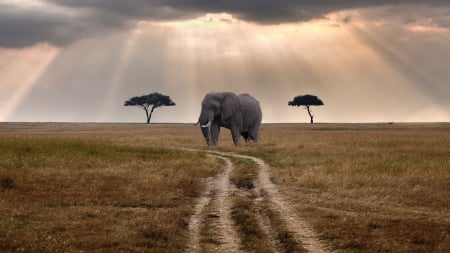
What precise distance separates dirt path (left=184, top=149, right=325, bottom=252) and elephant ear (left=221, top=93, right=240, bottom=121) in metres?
22.3

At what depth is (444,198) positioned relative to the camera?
24000 mm

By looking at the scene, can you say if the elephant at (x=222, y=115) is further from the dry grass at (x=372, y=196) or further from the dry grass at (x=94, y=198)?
the dry grass at (x=94, y=198)

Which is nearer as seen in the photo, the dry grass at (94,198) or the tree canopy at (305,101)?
the dry grass at (94,198)

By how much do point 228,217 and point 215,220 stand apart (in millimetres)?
692

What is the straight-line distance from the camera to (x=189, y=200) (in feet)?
78.8

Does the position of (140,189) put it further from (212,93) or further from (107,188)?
(212,93)

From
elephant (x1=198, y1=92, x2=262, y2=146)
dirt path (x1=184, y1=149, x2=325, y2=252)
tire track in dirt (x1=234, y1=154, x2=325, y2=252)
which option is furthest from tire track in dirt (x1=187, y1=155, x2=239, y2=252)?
elephant (x1=198, y1=92, x2=262, y2=146)

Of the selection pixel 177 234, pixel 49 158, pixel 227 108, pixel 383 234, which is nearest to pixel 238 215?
pixel 177 234

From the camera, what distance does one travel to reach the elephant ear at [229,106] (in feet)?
176

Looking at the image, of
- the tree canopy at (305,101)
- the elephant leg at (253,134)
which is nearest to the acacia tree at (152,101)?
the tree canopy at (305,101)

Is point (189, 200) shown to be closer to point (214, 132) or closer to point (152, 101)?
point (214, 132)

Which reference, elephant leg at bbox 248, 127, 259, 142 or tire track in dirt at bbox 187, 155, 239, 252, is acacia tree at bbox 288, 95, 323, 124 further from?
tire track in dirt at bbox 187, 155, 239, 252

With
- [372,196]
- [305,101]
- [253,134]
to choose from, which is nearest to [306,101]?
[305,101]

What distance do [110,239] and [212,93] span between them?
125 ft
